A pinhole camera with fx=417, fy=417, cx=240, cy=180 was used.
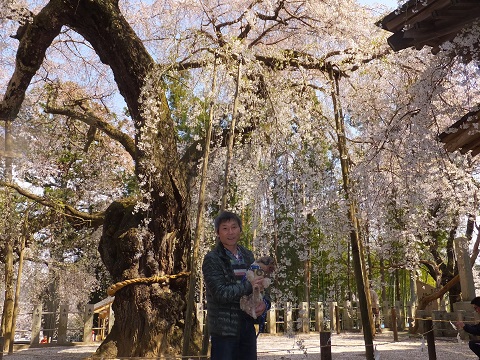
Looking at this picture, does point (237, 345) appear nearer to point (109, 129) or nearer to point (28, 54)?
point (28, 54)

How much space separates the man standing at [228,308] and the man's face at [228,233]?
0.15 feet

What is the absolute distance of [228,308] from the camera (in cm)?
249

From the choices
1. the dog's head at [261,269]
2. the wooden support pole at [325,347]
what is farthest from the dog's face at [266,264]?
the wooden support pole at [325,347]

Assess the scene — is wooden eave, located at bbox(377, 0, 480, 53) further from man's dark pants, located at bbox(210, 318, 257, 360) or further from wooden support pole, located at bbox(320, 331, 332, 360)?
wooden support pole, located at bbox(320, 331, 332, 360)

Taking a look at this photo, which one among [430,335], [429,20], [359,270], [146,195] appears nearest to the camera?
[429,20]

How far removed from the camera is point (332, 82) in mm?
6773

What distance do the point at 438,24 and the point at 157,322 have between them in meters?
5.10

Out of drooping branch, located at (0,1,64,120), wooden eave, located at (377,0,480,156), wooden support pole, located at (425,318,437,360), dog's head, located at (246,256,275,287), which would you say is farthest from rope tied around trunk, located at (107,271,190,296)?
wooden eave, located at (377,0,480,156)

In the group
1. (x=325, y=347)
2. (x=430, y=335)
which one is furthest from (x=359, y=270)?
(x=325, y=347)

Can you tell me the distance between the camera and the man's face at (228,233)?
268 centimetres

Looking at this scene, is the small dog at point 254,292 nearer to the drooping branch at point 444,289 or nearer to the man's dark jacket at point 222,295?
the man's dark jacket at point 222,295

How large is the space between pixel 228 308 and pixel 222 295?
155 millimetres

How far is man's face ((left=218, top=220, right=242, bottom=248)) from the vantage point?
8.78ft

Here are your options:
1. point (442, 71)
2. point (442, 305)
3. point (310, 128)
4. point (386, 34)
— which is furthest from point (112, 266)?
point (442, 305)
